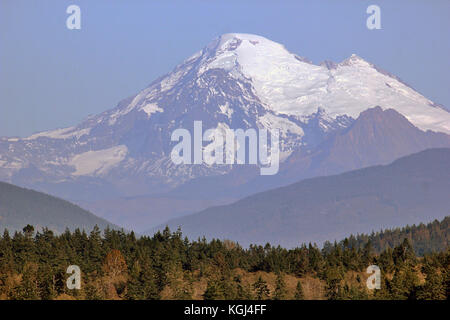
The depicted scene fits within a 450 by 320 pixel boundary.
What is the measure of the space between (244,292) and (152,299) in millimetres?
14870
